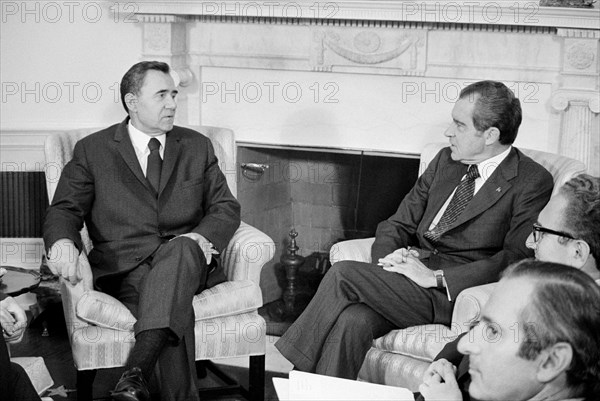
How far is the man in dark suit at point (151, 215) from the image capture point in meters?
3.04

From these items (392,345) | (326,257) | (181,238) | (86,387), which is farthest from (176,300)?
(326,257)

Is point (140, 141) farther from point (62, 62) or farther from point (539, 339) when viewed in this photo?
point (539, 339)

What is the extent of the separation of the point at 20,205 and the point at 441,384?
309 cm

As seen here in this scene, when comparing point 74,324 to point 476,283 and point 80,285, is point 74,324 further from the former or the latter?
point 476,283

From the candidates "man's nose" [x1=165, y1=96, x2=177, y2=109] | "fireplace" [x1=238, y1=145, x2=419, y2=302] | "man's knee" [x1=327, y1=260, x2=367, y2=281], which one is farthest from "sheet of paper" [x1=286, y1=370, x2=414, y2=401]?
"fireplace" [x1=238, y1=145, x2=419, y2=302]

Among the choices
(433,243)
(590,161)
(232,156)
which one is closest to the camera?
(433,243)

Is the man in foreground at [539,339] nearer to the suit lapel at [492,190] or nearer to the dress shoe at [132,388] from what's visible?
the dress shoe at [132,388]

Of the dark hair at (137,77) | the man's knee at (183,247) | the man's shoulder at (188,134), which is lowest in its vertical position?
the man's knee at (183,247)

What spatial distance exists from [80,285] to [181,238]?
373mm


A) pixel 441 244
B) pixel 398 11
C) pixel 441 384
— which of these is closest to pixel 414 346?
pixel 441 244

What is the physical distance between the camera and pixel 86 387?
310 cm

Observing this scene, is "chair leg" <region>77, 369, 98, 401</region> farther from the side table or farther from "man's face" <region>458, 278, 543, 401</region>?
"man's face" <region>458, 278, 543, 401</region>

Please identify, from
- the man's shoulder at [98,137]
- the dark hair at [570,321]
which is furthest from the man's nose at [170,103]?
→ the dark hair at [570,321]

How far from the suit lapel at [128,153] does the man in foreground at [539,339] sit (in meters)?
2.00
